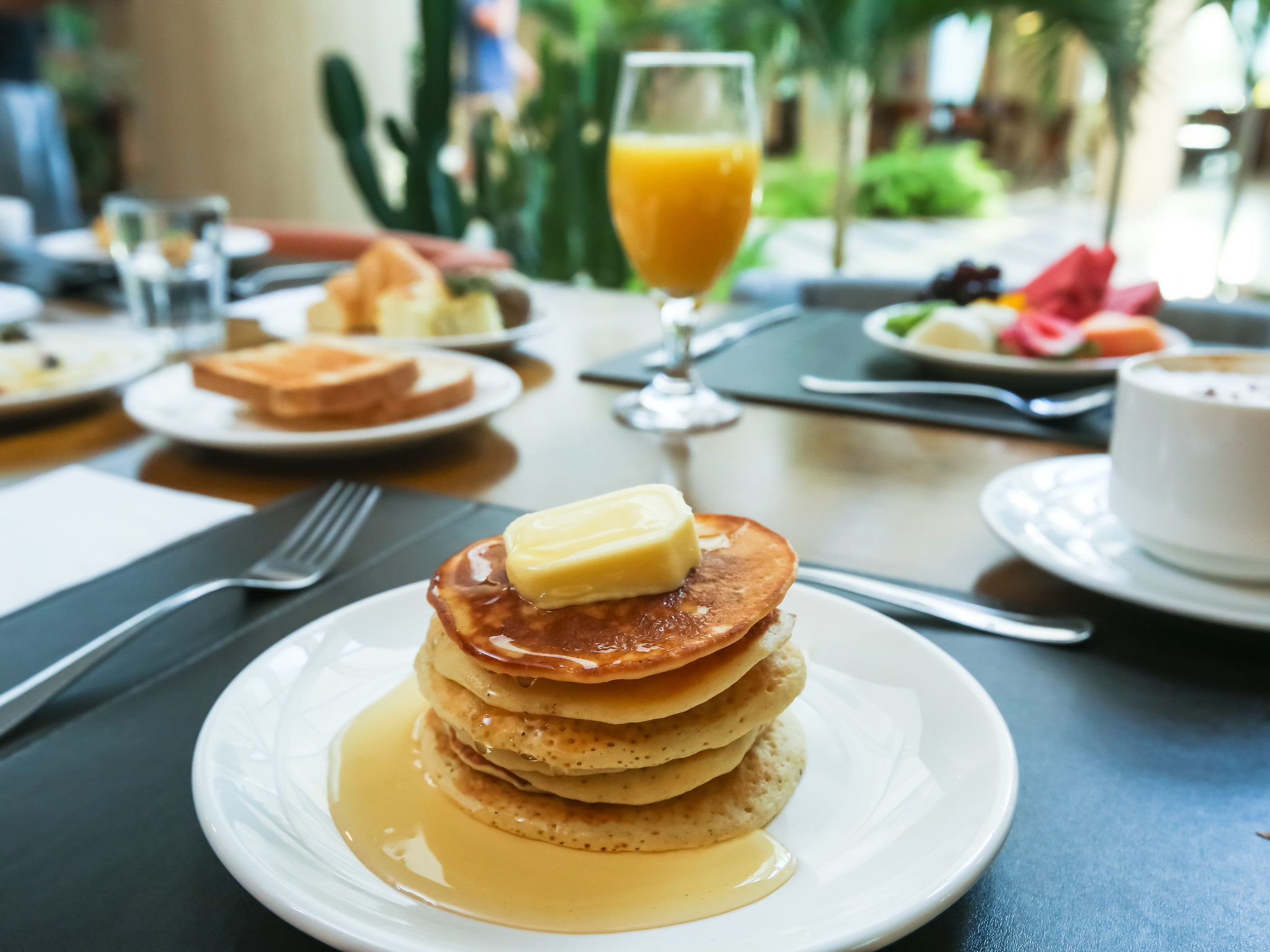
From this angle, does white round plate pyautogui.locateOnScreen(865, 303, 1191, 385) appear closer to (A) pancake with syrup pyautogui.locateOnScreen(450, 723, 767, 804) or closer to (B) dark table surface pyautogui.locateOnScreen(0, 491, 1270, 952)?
(B) dark table surface pyautogui.locateOnScreen(0, 491, 1270, 952)

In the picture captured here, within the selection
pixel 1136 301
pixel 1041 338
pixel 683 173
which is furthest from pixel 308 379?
pixel 1136 301

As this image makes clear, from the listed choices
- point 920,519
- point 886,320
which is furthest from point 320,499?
point 886,320

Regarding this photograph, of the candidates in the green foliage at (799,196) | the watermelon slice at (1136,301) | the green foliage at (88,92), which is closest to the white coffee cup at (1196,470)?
the watermelon slice at (1136,301)

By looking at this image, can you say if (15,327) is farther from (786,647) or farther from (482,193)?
(482,193)

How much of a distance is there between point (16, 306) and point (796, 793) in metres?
1.65

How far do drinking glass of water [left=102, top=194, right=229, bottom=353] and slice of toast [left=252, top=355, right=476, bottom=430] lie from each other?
21.4 inches

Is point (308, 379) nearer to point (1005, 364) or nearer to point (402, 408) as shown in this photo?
point (402, 408)

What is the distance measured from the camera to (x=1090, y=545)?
0.81m

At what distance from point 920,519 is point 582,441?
16.8 inches

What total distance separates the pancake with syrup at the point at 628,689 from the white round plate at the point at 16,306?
55.9 inches

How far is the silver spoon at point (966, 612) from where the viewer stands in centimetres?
70

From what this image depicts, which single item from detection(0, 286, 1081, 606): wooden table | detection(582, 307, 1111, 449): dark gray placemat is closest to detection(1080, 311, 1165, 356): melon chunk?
detection(582, 307, 1111, 449): dark gray placemat

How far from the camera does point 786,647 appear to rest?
0.54 m

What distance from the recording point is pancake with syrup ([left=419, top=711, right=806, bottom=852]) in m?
0.47
